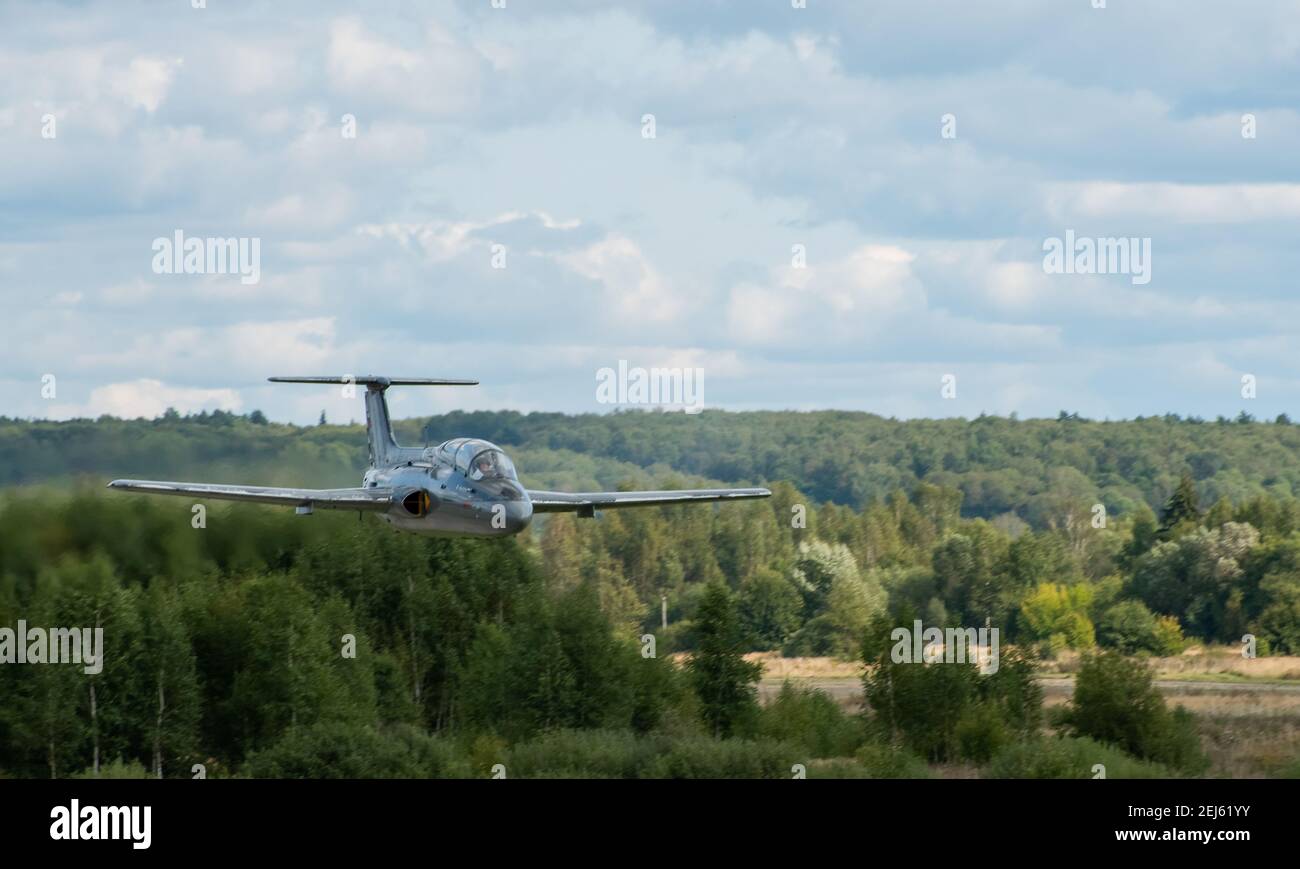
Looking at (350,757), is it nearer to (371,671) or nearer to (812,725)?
(371,671)

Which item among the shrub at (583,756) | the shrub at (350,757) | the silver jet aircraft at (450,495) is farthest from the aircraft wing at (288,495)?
the shrub at (583,756)

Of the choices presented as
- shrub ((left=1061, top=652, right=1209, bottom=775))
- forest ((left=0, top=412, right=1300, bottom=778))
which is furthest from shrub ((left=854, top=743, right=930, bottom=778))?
shrub ((left=1061, top=652, right=1209, bottom=775))

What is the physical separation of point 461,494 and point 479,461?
3.55 feet

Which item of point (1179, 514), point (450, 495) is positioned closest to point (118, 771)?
point (450, 495)

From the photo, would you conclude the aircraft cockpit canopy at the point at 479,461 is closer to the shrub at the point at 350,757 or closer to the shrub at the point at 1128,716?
the shrub at the point at 350,757

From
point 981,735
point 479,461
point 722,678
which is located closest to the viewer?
point 479,461

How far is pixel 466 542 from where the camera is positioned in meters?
108

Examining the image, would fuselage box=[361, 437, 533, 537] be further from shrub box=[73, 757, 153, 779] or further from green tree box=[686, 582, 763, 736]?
green tree box=[686, 582, 763, 736]

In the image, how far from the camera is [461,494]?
169ft
